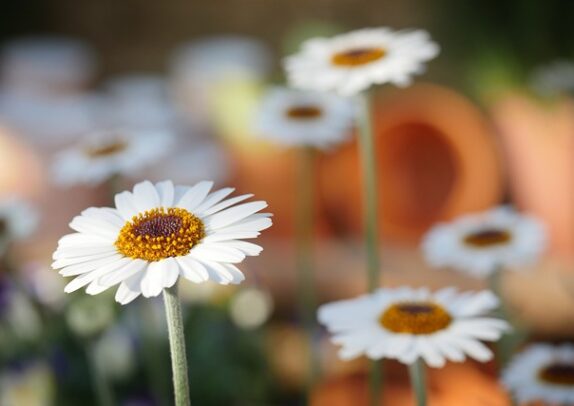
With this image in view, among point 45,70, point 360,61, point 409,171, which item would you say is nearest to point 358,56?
point 360,61

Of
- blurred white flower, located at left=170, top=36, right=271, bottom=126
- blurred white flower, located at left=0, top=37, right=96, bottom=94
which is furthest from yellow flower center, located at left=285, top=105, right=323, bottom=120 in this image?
blurred white flower, located at left=0, top=37, right=96, bottom=94

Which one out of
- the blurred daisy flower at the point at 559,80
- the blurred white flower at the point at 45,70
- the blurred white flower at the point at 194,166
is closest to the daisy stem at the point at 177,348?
the blurred daisy flower at the point at 559,80

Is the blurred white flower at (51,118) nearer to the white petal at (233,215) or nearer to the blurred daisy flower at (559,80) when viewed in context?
the blurred daisy flower at (559,80)

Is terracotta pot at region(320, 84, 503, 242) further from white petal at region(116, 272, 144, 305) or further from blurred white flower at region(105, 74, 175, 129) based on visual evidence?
white petal at region(116, 272, 144, 305)

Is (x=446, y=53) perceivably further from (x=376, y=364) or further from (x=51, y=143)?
(x=376, y=364)

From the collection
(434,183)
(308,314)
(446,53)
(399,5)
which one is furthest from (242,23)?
(308,314)

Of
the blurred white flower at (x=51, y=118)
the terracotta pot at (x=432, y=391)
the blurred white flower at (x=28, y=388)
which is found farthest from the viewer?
the blurred white flower at (x=51, y=118)

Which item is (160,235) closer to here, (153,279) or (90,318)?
(153,279)

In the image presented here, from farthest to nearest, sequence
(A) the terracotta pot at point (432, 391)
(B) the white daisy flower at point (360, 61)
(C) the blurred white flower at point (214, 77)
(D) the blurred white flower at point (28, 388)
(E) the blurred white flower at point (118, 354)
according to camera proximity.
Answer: (C) the blurred white flower at point (214, 77) → (E) the blurred white flower at point (118, 354) → (D) the blurred white flower at point (28, 388) → (A) the terracotta pot at point (432, 391) → (B) the white daisy flower at point (360, 61)
